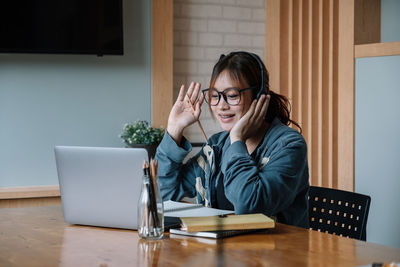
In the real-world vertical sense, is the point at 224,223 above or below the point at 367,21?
below

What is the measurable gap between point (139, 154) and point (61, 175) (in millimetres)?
298

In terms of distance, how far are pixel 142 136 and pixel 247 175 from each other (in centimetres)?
175

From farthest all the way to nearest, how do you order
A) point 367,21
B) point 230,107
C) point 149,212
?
point 367,21 < point 230,107 < point 149,212

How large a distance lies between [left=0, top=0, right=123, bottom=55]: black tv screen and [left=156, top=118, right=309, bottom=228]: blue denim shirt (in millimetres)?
1525

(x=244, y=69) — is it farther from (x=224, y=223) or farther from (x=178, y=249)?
(x=178, y=249)

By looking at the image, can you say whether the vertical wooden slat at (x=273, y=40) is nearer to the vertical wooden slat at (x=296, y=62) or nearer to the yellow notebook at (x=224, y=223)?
the vertical wooden slat at (x=296, y=62)

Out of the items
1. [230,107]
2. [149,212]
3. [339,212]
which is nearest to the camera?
[149,212]

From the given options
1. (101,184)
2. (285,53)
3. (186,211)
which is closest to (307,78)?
(285,53)

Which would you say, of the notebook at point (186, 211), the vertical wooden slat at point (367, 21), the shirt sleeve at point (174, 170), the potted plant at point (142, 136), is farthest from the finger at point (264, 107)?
the vertical wooden slat at point (367, 21)

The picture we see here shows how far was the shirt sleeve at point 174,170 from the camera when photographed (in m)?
2.16

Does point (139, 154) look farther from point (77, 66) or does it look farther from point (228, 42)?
point (228, 42)

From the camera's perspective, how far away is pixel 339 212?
1994 mm

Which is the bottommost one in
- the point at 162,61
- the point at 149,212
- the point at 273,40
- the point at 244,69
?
the point at 149,212

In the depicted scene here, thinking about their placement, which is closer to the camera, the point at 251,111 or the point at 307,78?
the point at 251,111
